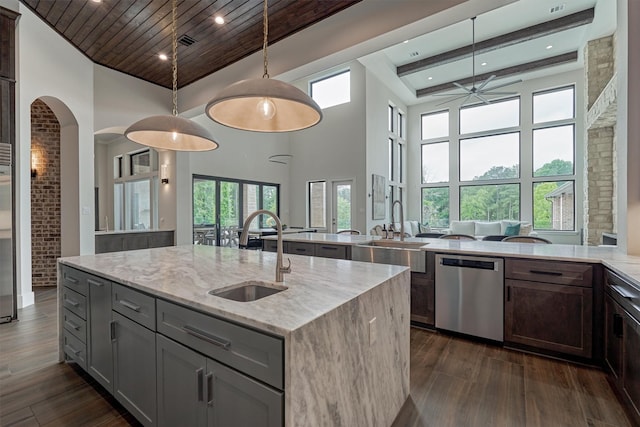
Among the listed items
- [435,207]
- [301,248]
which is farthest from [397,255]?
[435,207]

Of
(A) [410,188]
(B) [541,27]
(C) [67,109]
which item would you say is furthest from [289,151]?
(B) [541,27]

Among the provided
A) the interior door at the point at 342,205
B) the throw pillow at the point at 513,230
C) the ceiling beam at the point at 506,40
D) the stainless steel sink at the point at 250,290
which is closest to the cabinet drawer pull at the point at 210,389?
the stainless steel sink at the point at 250,290

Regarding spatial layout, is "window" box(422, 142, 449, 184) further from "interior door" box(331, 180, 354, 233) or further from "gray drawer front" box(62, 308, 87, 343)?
"gray drawer front" box(62, 308, 87, 343)

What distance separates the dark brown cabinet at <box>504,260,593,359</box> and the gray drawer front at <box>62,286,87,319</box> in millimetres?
3158

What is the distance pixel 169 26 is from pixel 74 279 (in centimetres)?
319

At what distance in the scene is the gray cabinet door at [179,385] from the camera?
4.05ft

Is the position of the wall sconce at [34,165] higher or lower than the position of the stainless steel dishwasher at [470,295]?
higher

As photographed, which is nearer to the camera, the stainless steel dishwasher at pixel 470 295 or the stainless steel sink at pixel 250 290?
the stainless steel sink at pixel 250 290

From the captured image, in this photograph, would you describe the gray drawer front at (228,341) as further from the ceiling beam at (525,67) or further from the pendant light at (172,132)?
the ceiling beam at (525,67)

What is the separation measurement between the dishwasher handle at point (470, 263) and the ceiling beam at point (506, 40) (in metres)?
6.24

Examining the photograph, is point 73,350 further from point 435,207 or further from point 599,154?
point 435,207

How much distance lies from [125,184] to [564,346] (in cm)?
960

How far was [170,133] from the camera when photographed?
2.38 m

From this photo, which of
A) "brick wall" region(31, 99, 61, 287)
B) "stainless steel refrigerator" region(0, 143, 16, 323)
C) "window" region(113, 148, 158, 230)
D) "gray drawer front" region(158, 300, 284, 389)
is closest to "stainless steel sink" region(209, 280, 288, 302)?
"gray drawer front" region(158, 300, 284, 389)
